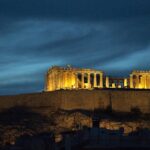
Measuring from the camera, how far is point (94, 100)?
242 ft

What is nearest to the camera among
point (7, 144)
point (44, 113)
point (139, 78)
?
point (7, 144)

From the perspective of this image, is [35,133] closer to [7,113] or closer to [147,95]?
[7,113]

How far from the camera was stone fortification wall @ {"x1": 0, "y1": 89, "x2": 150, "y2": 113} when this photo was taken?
240 feet

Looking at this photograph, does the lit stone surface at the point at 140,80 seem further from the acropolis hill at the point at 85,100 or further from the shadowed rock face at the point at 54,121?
the shadowed rock face at the point at 54,121

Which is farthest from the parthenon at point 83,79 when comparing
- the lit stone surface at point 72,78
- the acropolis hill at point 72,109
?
the acropolis hill at point 72,109

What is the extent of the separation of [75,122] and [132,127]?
Result: 17.1 ft

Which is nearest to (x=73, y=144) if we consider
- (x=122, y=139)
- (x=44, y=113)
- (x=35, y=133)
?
(x=122, y=139)

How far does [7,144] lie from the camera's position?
192 feet

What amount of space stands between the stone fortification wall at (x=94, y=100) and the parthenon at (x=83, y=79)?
10410 mm

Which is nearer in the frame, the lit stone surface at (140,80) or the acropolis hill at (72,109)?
the acropolis hill at (72,109)

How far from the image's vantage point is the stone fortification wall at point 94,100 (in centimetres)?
7325

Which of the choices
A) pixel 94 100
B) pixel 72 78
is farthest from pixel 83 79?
pixel 94 100

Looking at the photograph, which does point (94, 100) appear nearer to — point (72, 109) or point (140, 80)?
point (72, 109)

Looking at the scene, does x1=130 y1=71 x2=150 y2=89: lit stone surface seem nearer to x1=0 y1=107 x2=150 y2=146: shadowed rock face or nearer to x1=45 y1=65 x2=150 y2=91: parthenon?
x1=45 y1=65 x2=150 y2=91: parthenon
